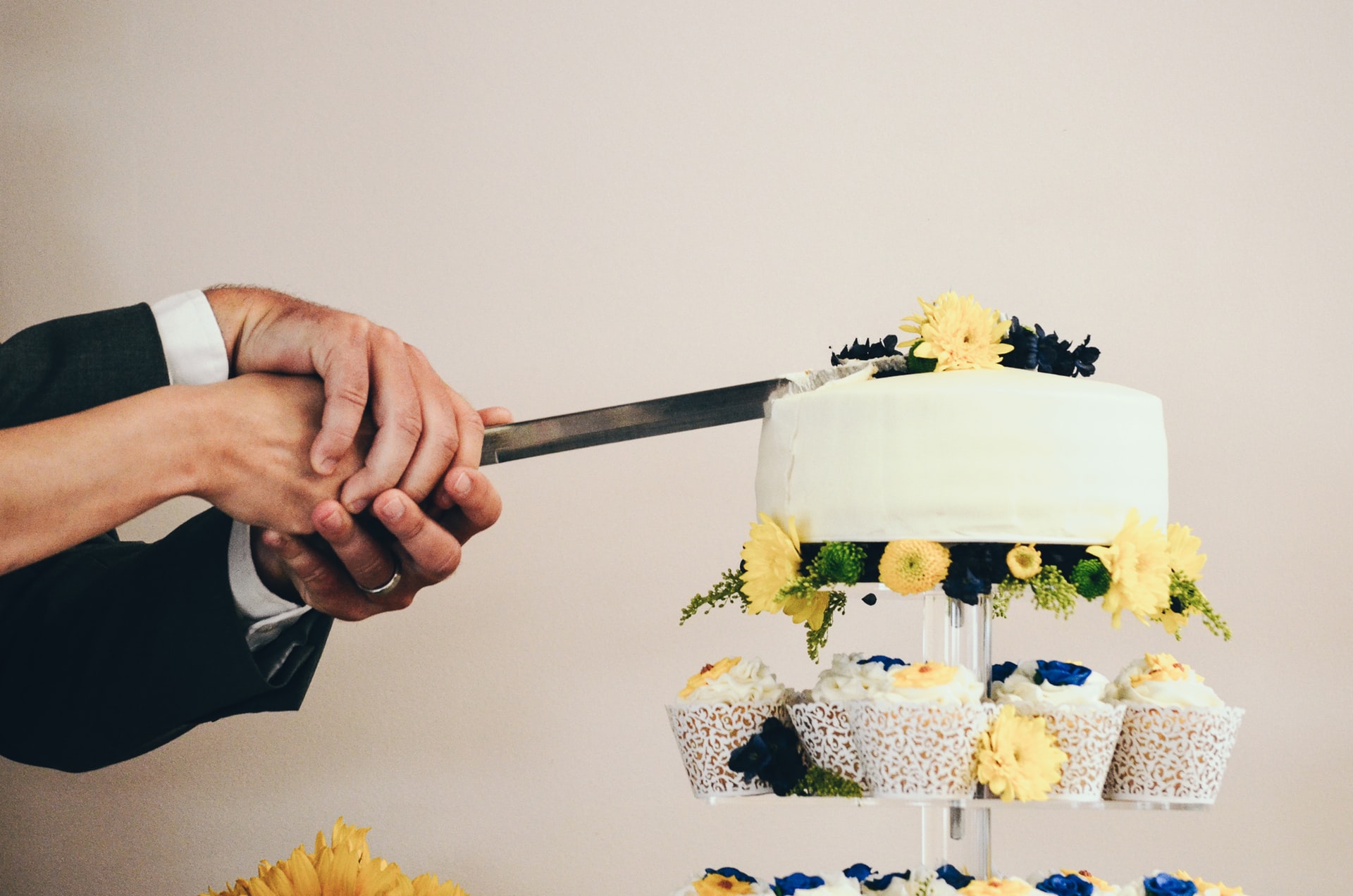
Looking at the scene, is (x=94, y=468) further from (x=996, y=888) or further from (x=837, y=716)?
(x=996, y=888)

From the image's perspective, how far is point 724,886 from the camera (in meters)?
1.12

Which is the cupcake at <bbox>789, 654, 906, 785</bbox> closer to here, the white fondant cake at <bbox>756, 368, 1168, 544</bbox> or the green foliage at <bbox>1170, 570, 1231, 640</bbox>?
the white fondant cake at <bbox>756, 368, 1168, 544</bbox>

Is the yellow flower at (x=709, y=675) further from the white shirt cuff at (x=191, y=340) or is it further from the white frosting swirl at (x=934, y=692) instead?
the white shirt cuff at (x=191, y=340)

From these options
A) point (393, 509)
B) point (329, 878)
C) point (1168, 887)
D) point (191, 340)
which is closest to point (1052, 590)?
point (1168, 887)

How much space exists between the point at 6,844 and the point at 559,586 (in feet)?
3.42

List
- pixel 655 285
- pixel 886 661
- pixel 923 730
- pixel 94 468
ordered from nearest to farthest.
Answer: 1. pixel 94 468
2. pixel 923 730
3. pixel 886 661
4. pixel 655 285

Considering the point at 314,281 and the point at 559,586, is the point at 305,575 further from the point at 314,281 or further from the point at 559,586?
the point at 314,281

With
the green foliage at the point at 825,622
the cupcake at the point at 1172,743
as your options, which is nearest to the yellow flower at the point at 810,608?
the green foliage at the point at 825,622

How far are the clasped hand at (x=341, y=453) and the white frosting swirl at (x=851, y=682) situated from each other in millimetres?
391

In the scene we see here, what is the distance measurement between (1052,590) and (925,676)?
5.6 inches

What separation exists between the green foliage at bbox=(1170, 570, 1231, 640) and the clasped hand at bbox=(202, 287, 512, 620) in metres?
0.70

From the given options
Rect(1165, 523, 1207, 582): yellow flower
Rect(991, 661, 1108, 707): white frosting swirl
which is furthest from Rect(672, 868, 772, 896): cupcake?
Answer: Rect(1165, 523, 1207, 582): yellow flower

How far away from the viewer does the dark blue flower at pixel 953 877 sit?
1049 millimetres

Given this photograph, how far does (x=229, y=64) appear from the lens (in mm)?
1965
